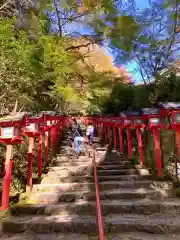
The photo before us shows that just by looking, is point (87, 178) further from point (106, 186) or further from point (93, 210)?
point (93, 210)

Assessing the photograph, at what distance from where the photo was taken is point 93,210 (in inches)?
269

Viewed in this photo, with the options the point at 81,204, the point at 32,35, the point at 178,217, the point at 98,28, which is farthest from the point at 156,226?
the point at 98,28

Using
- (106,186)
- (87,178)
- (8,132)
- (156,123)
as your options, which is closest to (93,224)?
(106,186)

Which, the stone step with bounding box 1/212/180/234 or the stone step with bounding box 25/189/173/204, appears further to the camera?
the stone step with bounding box 25/189/173/204

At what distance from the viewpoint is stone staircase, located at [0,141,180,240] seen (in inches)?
229

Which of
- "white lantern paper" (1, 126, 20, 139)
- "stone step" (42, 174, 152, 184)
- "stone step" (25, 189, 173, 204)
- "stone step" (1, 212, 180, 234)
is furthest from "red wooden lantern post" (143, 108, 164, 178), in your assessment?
"white lantern paper" (1, 126, 20, 139)

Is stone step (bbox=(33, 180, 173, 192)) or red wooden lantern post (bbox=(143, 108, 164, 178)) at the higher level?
red wooden lantern post (bbox=(143, 108, 164, 178))

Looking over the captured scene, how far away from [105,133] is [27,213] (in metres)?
12.5

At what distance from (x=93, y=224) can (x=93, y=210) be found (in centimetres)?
84

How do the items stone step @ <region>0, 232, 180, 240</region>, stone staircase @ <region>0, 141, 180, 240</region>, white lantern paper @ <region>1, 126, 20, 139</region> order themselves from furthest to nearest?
1. white lantern paper @ <region>1, 126, 20, 139</region>
2. stone staircase @ <region>0, 141, 180, 240</region>
3. stone step @ <region>0, 232, 180, 240</region>

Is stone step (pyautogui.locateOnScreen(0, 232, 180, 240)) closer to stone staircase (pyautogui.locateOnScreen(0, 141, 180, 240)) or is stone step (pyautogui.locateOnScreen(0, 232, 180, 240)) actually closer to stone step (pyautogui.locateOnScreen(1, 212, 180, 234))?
stone staircase (pyautogui.locateOnScreen(0, 141, 180, 240))

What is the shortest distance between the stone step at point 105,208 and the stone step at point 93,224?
27 cm

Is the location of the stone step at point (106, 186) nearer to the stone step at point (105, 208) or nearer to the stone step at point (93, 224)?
the stone step at point (105, 208)

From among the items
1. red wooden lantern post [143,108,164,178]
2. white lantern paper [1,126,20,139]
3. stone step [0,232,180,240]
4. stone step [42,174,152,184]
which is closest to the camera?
stone step [0,232,180,240]
